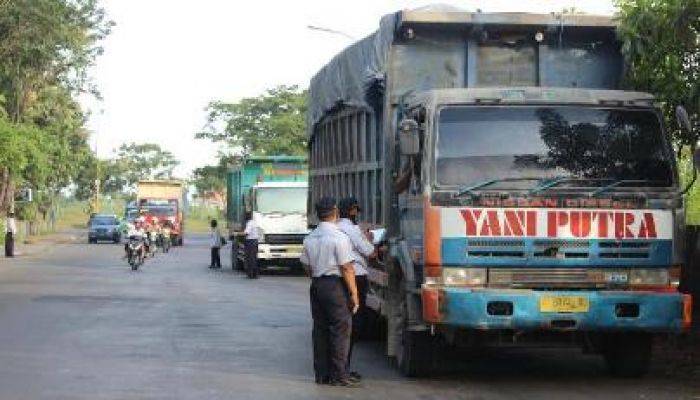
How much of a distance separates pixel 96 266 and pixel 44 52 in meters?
10.0

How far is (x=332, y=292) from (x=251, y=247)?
18448 millimetres

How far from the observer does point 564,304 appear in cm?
1007

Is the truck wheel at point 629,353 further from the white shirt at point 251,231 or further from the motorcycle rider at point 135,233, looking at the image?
the motorcycle rider at point 135,233

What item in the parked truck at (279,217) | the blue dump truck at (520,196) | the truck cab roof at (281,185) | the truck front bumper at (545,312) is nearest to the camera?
the truck front bumper at (545,312)

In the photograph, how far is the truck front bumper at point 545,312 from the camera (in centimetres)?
997

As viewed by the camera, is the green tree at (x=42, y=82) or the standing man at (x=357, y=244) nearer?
the standing man at (x=357, y=244)

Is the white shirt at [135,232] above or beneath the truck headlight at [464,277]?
above

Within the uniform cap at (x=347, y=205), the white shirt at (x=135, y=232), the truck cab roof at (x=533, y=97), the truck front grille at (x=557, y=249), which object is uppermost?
the truck cab roof at (x=533, y=97)

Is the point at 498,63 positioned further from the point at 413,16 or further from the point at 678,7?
the point at 678,7

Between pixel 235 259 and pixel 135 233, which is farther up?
pixel 135 233

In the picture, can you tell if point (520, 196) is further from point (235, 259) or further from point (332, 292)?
point (235, 259)

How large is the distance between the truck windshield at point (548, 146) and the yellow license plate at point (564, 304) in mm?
976

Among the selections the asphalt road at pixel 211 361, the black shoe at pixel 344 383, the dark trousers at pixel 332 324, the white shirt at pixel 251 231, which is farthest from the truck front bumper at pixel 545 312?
the white shirt at pixel 251 231

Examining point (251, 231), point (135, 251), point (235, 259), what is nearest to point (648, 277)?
point (251, 231)
